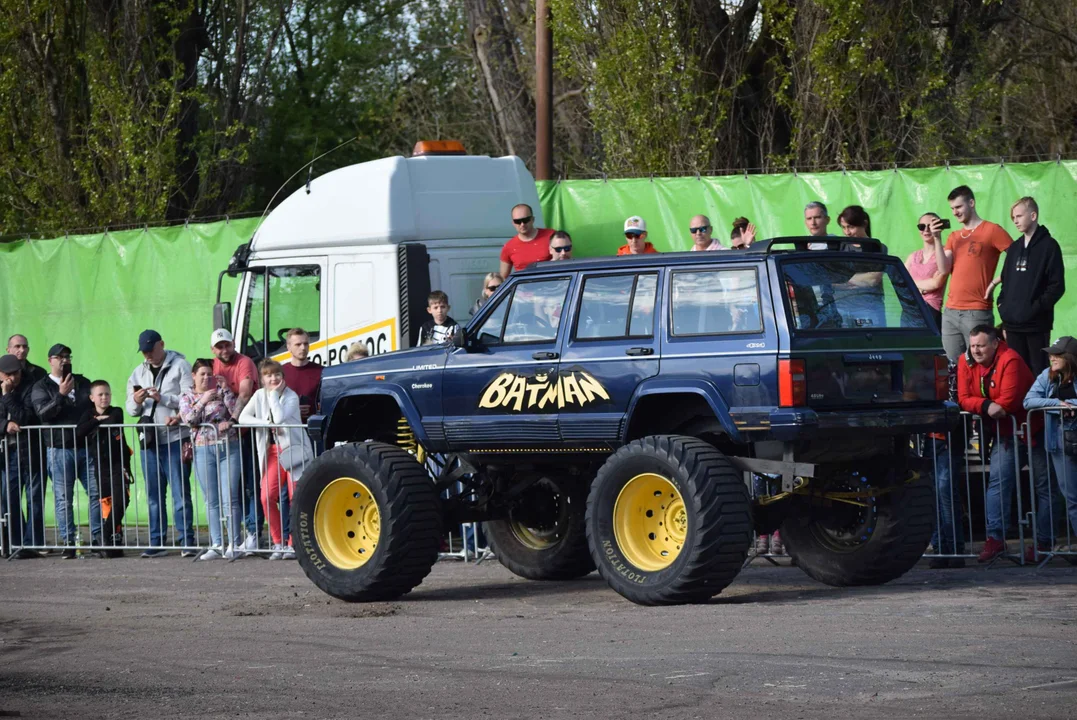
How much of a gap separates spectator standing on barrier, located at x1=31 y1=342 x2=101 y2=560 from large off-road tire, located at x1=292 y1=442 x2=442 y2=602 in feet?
14.9

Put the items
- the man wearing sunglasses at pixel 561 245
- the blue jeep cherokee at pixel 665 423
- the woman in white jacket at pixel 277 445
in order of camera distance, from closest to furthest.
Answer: the blue jeep cherokee at pixel 665 423
the woman in white jacket at pixel 277 445
the man wearing sunglasses at pixel 561 245

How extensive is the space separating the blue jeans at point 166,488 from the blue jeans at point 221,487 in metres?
0.36

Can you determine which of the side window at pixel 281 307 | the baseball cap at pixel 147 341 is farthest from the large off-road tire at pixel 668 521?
the baseball cap at pixel 147 341

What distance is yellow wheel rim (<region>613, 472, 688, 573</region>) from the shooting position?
10.7 metres

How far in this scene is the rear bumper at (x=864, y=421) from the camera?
1018 cm

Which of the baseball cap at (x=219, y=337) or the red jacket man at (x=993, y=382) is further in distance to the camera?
the baseball cap at (x=219, y=337)

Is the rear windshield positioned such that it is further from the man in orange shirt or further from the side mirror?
the side mirror

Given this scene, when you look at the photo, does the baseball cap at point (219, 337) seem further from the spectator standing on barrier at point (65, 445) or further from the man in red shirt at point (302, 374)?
the spectator standing on barrier at point (65, 445)

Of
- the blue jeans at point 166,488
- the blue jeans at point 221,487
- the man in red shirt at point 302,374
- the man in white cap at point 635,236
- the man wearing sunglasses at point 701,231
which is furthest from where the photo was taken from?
the blue jeans at point 166,488

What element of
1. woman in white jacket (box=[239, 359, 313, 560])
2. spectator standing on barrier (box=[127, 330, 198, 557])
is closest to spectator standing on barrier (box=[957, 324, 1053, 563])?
woman in white jacket (box=[239, 359, 313, 560])

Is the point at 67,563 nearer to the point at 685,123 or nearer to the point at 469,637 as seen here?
the point at 469,637

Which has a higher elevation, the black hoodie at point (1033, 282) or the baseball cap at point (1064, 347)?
the black hoodie at point (1033, 282)

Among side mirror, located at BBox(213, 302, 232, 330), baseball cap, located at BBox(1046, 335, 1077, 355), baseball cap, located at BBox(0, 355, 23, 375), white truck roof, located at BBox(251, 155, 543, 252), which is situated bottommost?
baseball cap, located at BBox(1046, 335, 1077, 355)

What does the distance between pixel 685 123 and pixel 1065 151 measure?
33.5 feet
